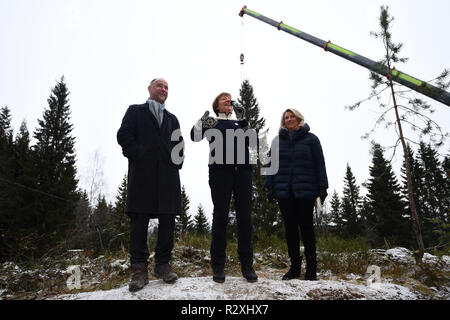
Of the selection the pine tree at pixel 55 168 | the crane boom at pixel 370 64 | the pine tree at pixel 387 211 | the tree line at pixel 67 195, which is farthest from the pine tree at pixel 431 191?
the pine tree at pixel 55 168

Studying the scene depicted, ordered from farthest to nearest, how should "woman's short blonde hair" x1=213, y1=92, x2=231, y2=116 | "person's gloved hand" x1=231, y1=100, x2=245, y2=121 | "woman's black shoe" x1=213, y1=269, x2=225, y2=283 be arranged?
1. "woman's short blonde hair" x1=213, y1=92, x2=231, y2=116
2. "person's gloved hand" x1=231, y1=100, x2=245, y2=121
3. "woman's black shoe" x1=213, y1=269, x2=225, y2=283

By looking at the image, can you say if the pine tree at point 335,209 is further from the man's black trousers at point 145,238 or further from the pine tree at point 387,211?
the man's black trousers at point 145,238

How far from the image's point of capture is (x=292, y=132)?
3.38 m

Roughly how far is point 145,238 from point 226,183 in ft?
3.32

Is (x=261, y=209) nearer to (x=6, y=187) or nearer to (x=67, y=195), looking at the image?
(x=67, y=195)

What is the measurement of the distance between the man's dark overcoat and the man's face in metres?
0.17

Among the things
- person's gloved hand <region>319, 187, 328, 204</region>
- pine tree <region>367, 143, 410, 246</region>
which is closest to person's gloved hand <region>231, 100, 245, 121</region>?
person's gloved hand <region>319, 187, 328, 204</region>

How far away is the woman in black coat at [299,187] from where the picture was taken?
3.08m

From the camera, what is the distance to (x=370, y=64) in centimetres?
945

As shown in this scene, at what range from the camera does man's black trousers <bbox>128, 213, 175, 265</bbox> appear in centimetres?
254

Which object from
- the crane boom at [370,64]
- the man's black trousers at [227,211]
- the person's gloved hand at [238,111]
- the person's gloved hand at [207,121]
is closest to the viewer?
the man's black trousers at [227,211]

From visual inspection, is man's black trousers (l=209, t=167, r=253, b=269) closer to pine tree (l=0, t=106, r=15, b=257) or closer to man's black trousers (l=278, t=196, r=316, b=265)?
man's black trousers (l=278, t=196, r=316, b=265)

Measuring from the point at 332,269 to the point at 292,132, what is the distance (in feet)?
10.3
